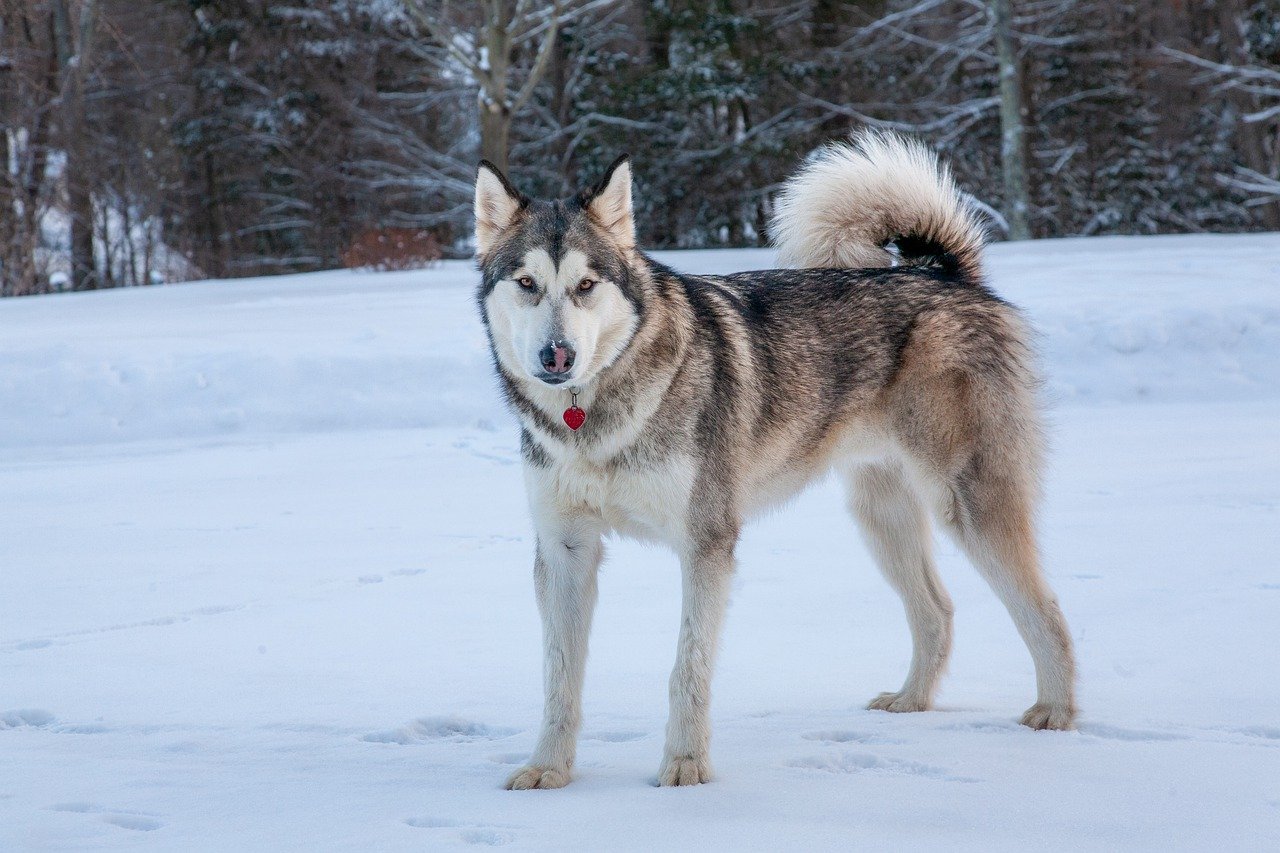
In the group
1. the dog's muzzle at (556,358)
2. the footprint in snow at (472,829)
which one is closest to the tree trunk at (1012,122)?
the dog's muzzle at (556,358)

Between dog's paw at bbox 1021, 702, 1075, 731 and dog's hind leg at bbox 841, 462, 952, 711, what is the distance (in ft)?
1.29

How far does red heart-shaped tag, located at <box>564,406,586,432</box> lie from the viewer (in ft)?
10.5

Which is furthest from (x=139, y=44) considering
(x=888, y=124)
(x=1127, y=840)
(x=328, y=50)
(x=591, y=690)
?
(x=1127, y=840)

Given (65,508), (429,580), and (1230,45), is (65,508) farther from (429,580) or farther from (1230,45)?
(1230,45)

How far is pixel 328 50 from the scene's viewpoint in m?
25.3

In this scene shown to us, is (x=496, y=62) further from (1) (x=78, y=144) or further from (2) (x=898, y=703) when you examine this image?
(2) (x=898, y=703)

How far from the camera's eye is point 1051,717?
11.8ft

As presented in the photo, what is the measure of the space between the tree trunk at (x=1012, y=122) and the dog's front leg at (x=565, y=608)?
16924 mm

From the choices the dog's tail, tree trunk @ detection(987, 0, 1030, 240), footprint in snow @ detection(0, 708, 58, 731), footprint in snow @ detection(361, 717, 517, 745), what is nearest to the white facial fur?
footprint in snow @ detection(361, 717, 517, 745)

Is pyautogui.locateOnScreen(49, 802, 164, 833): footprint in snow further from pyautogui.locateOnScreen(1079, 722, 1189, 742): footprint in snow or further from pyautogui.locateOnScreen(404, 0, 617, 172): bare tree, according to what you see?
pyautogui.locateOnScreen(404, 0, 617, 172): bare tree

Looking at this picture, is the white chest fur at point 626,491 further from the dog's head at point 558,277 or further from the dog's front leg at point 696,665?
the dog's head at point 558,277

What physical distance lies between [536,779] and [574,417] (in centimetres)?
95

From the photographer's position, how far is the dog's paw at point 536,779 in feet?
10.2

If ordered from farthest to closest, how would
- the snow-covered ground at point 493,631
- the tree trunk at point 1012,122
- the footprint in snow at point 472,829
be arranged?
the tree trunk at point 1012,122
the snow-covered ground at point 493,631
the footprint in snow at point 472,829
